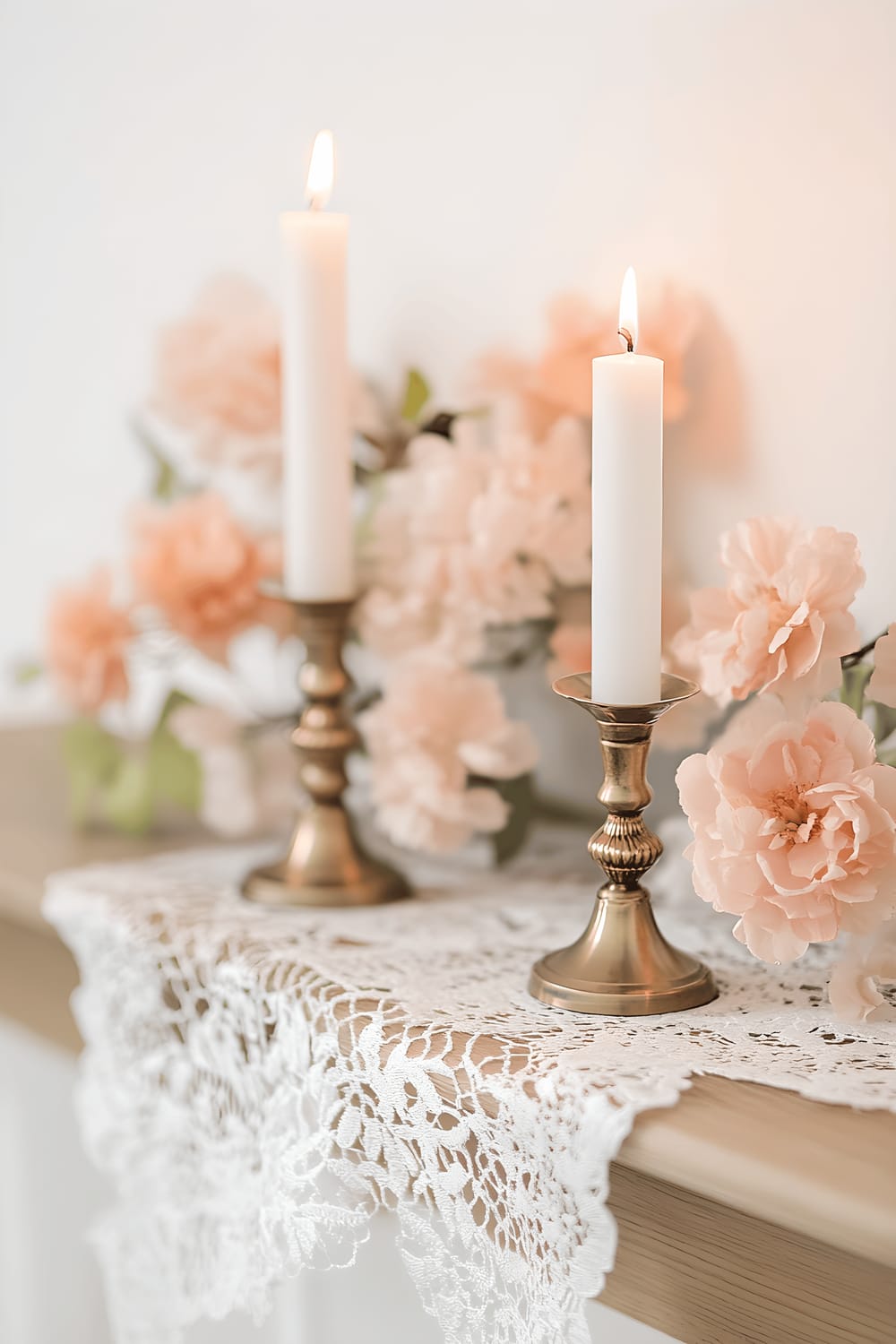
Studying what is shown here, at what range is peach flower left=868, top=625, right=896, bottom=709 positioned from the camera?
57 centimetres

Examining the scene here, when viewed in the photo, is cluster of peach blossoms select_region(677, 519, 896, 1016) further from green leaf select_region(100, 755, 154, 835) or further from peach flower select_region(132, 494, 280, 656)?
green leaf select_region(100, 755, 154, 835)

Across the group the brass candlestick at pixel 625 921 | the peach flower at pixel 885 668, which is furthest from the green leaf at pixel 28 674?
the peach flower at pixel 885 668

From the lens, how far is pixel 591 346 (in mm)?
761

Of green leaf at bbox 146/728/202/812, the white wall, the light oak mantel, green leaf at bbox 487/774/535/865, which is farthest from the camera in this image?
green leaf at bbox 146/728/202/812

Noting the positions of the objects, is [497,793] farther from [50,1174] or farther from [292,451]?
[50,1174]

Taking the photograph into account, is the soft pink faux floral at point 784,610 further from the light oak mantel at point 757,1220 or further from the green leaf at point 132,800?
the green leaf at point 132,800

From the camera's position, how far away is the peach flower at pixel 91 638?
948 millimetres

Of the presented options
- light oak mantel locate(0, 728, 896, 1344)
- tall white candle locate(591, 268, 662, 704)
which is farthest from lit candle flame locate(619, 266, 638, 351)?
light oak mantel locate(0, 728, 896, 1344)

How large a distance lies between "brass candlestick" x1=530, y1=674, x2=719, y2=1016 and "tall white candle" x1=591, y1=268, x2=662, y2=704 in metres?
0.02

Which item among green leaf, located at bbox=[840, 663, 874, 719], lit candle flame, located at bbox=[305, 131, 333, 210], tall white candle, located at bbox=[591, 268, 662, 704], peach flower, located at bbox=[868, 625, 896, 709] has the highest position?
lit candle flame, located at bbox=[305, 131, 333, 210]

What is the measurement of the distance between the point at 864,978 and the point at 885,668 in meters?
0.13

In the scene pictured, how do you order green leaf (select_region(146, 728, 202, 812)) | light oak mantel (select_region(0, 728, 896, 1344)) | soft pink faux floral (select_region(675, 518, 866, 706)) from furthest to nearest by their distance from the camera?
green leaf (select_region(146, 728, 202, 812)), soft pink faux floral (select_region(675, 518, 866, 706)), light oak mantel (select_region(0, 728, 896, 1344))

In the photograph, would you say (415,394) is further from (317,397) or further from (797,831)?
(797,831)

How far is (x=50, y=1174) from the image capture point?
3.88 feet
